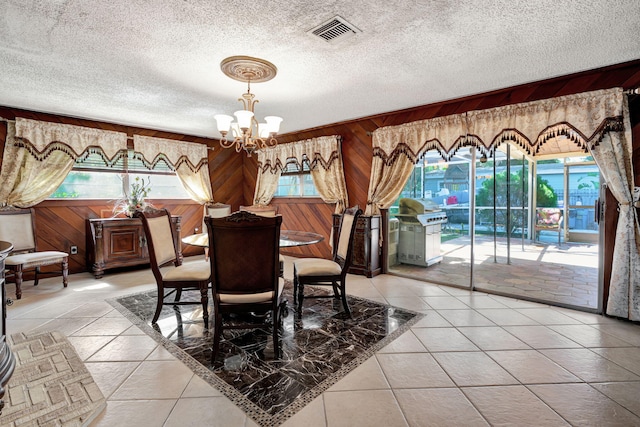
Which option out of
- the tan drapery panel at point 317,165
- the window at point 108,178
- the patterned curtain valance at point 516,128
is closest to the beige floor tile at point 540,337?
the patterned curtain valance at point 516,128

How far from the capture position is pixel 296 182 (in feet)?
19.6

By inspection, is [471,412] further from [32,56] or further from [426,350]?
[32,56]

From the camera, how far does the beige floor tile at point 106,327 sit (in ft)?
8.59

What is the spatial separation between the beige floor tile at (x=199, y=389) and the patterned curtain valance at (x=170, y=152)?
4.42 m

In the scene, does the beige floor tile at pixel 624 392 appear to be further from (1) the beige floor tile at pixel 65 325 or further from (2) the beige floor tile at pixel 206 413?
(1) the beige floor tile at pixel 65 325

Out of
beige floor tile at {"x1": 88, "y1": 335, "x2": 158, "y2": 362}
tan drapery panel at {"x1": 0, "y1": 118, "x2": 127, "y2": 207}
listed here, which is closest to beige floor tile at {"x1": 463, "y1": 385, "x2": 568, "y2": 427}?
beige floor tile at {"x1": 88, "y1": 335, "x2": 158, "y2": 362}

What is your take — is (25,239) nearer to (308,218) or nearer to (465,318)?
(308,218)

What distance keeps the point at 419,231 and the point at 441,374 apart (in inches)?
120

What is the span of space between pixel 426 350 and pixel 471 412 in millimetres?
666

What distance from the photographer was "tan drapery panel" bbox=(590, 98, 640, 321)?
9.05 feet

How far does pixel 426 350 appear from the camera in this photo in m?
2.30

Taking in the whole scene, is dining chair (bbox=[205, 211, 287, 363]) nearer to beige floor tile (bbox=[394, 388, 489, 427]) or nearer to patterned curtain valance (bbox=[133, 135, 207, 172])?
beige floor tile (bbox=[394, 388, 489, 427])

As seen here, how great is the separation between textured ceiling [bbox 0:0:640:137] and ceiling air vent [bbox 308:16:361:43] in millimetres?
50

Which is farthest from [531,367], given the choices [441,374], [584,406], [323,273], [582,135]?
[582,135]
